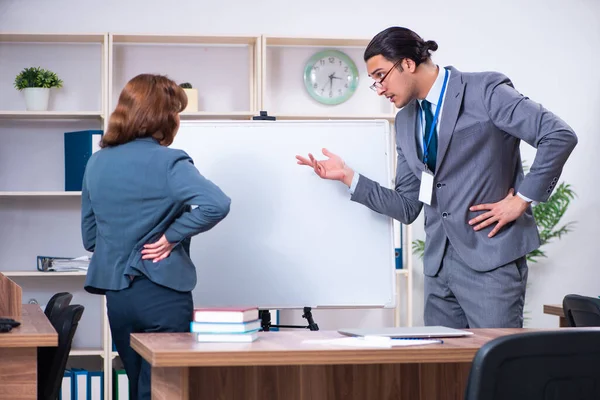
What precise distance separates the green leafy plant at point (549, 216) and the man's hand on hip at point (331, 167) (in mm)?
1927

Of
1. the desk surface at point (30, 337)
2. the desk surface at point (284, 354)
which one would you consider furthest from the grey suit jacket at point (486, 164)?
the desk surface at point (30, 337)

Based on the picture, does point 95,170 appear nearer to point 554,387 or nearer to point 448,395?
point 448,395

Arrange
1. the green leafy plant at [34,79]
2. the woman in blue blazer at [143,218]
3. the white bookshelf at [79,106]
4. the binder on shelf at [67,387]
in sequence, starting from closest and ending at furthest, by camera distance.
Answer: the woman in blue blazer at [143,218] < the binder on shelf at [67,387] < the green leafy plant at [34,79] < the white bookshelf at [79,106]

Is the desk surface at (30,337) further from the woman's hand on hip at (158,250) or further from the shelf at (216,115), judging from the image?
the shelf at (216,115)

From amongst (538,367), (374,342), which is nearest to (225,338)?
(374,342)

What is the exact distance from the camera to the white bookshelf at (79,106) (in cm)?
474

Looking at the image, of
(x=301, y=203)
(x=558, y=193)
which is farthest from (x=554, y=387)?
(x=558, y=193)

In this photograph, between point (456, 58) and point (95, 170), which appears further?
point (456, 58)

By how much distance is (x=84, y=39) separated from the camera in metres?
4.71

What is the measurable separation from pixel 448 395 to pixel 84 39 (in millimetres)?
3202

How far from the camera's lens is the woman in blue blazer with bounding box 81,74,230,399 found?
2334mm

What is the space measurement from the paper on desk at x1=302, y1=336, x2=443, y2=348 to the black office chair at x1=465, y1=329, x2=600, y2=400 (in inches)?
→ 19.7

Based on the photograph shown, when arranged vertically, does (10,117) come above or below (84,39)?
below

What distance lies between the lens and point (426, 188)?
8.42ft
